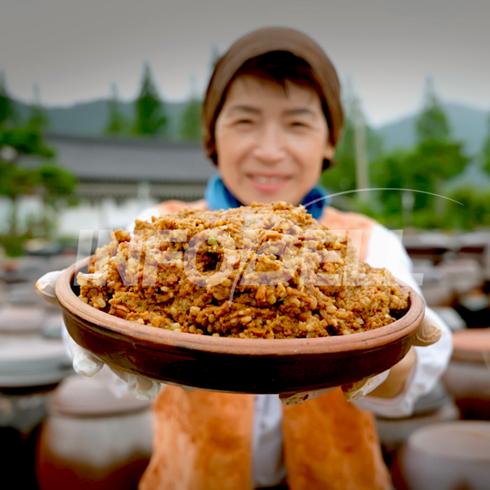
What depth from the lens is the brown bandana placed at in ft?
4.53

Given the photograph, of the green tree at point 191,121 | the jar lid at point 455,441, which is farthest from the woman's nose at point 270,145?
the green tree at point 191,121

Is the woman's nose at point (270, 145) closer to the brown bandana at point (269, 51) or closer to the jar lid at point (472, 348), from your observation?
the brown bandana at point (269, 51)

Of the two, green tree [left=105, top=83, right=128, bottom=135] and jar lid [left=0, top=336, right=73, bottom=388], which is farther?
green tree [left=105, top=83, right=128, bottom=135]

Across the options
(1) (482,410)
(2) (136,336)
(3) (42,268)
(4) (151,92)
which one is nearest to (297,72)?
(2) (136,336)

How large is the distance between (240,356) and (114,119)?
30.9 meters

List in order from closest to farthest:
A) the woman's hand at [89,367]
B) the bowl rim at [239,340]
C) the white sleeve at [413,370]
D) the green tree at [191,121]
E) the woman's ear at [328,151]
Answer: the bowl rim at [239,340] → the woman's hand at [89,367] → the white sleeve at [413,370] → the woman's ear at [328,151] → the green tree at [191,121]

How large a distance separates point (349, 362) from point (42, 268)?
811 centimetres

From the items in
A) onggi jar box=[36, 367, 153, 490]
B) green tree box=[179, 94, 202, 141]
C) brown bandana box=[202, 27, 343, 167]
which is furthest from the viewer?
green tree box=[179, 94, 202, 141]

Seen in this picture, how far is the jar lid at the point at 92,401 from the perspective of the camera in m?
A: 1.95

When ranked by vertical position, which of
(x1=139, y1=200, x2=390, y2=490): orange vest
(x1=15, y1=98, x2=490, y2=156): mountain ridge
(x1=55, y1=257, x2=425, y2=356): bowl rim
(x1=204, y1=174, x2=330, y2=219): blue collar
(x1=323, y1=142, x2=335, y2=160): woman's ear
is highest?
(x1=323, y1=142, x2=335, y2=160): woman's ear

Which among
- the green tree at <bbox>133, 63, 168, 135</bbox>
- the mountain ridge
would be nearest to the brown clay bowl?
the green tree at <bbox>133, 63, 168, 135</bbox>

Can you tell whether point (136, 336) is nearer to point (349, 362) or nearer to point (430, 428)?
point (349, 362)

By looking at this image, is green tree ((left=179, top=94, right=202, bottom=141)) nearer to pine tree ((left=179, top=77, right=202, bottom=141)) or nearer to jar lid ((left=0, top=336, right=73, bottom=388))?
pine tree ((left=179, top=77, right=202, bottom=141))

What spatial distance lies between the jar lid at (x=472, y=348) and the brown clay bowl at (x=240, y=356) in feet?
5.80
